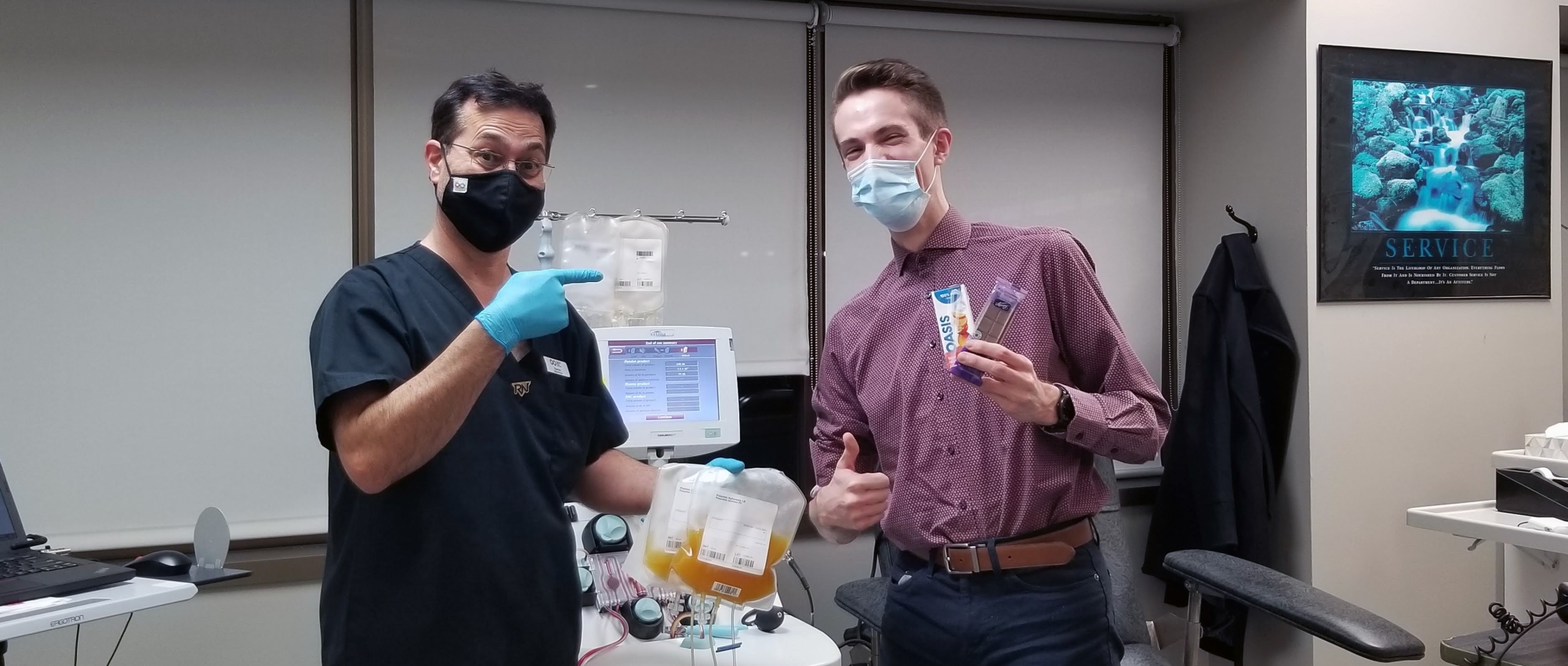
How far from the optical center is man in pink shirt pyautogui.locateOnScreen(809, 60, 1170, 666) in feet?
4.89

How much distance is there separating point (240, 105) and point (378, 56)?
0.38m

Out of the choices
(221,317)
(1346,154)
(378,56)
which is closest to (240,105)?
(378,56)

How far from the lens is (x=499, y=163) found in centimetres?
153

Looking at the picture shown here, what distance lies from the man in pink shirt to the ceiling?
178 cm

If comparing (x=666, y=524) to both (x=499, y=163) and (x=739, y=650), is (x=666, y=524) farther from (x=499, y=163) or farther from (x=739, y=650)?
(x=499, y=163)

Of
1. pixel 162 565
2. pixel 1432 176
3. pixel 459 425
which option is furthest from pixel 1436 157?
pixel 162 565

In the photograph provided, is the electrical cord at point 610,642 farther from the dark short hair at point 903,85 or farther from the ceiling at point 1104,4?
the ceiling at point 1104,4

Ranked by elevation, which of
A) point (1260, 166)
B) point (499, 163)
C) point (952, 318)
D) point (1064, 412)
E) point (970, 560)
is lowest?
point (970, 560)

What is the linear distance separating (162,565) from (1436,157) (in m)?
3.55

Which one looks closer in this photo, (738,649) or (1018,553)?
(1018,553)

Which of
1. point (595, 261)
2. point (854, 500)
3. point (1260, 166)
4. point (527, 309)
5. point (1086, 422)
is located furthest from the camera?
point (1260, 166)

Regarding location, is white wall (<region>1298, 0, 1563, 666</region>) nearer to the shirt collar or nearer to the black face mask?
the shirt collar

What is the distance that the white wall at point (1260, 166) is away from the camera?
3076mm

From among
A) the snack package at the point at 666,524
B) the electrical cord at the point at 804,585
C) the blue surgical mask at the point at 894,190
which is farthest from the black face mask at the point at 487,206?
the electrical cord at the point at 804,585
